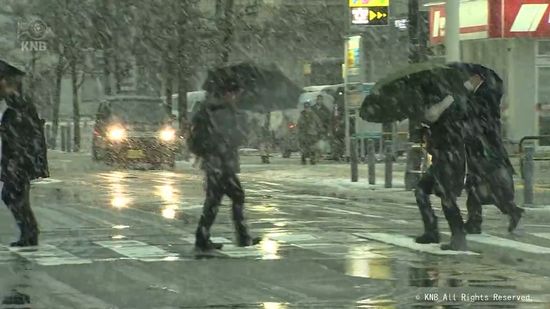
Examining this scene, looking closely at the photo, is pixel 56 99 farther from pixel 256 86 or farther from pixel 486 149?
pixel 486 149

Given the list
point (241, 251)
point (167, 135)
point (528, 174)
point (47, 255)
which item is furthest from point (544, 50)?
point (47, 255)

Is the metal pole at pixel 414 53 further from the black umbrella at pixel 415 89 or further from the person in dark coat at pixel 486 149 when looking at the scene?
the black umbrella at pixel 415 89

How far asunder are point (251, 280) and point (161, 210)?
23.1ft

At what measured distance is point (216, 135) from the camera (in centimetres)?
1077

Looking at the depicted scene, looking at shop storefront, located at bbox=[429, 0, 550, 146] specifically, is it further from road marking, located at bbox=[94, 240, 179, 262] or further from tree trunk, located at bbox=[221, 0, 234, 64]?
road marking, located at bbox=[94, 240, 179, 262]

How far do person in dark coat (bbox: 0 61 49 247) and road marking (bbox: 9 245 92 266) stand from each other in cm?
43

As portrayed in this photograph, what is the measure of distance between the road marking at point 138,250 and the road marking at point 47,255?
1.88 ft

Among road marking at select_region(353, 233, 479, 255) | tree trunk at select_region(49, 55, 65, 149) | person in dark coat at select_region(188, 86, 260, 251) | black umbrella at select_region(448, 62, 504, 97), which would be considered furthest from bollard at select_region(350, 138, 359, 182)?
tree trunk at select_region(49, 55, 65, 149)

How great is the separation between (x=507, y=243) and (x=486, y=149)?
117cm

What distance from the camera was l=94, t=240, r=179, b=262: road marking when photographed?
34.6 ft

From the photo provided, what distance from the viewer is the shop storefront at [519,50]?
28.7 metres

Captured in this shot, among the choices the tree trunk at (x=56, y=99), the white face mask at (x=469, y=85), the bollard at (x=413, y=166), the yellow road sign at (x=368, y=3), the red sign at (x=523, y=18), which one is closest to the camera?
the white face mask at (x=469, y=85)

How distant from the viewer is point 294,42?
45.3 meters

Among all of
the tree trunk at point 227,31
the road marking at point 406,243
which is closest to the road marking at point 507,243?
the road marking at point 406,243
